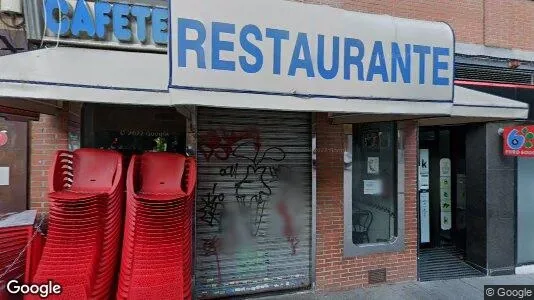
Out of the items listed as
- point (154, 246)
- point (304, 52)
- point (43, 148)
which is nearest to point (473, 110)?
point (304, 52)

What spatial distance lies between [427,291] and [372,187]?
1.68 meters

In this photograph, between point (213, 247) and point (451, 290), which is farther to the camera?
point (451, 290)

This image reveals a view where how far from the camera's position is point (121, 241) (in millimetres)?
3902

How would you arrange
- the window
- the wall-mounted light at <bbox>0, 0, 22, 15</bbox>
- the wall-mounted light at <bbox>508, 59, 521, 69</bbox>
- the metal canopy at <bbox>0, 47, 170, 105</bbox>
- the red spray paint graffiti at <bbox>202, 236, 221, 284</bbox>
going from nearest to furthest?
the metal canopy at <bbox>0, 47, 170, 105</bbox> → the wall-mounted light at <bbox>0, 0, 22, 15</bbox> → the red spray paint graffiti at <bbox>202, 236, 221, 284</bbox> → the window → the wall-mounted light at <bbox>508, 59, 521, 69</bbox>

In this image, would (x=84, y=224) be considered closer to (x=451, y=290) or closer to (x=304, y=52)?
(x=304, y=52)

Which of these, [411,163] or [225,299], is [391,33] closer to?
[411,163]

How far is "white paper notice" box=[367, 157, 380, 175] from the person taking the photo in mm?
5891

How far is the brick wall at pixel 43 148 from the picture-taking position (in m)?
4.38

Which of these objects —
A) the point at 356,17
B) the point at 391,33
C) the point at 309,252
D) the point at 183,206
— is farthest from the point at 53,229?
the point at 391,33

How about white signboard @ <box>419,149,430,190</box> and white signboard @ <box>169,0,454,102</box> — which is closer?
white signboard @ <box>169,0,454,102</box>

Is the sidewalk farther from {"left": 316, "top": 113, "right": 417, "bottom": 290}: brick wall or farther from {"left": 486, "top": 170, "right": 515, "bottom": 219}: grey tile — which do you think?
{"left": 486, "top": 170, "right": 515, "bottom": 219}: grey tile

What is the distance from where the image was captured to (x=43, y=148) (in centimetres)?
442

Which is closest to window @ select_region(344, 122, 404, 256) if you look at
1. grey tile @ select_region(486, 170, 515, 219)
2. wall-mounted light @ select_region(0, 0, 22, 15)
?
grey tile @ select_region(486, 170, 515, 219)

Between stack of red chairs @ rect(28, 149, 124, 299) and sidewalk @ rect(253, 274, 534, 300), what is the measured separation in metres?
2.34
